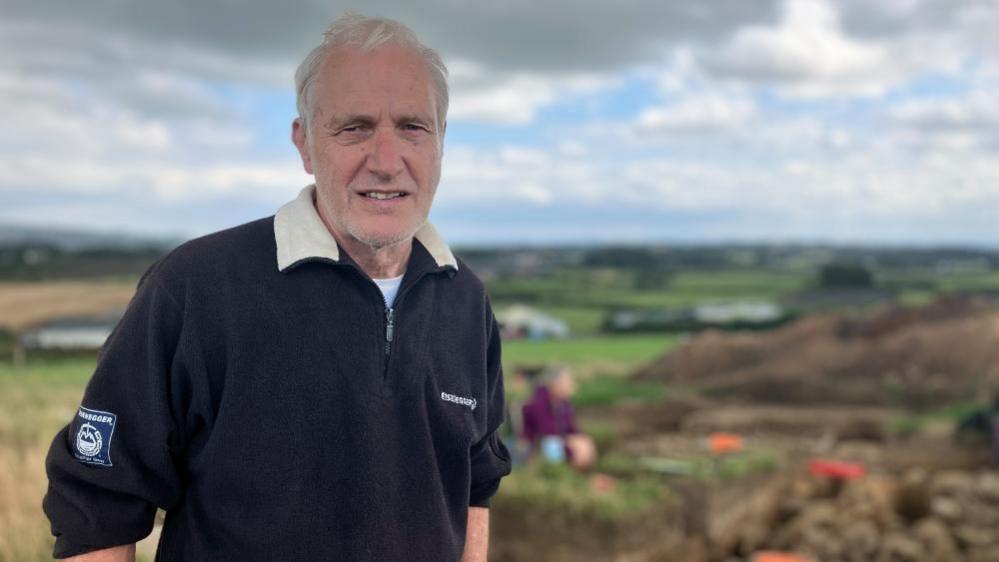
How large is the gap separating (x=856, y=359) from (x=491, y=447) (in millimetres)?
19580

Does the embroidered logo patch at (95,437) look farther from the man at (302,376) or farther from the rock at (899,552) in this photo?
the rock at (899,552)

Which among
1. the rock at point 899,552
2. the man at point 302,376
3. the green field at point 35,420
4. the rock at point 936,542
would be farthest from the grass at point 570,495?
the man at point 302,376

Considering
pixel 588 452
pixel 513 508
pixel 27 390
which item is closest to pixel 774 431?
pixel 588 452

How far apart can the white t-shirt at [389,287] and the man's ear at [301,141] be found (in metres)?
0.26

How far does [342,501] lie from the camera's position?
5.30 ft

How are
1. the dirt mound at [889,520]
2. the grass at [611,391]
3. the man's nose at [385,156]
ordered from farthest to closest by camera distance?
the grass at [611,391] < the dirt mound at [889,520] < the man's nose at [385,156]

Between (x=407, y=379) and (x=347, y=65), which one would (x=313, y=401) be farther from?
(x=347, y=65)

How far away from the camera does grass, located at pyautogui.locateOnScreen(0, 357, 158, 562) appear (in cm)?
368

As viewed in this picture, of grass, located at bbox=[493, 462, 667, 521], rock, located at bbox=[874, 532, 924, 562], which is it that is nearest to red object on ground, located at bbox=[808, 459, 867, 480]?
rock, located at bbox=[874, 532, 924, 562]

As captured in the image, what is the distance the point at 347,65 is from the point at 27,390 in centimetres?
873

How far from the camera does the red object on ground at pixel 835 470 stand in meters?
9.75

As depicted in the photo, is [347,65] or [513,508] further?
[513,508]

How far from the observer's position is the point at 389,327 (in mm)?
1712

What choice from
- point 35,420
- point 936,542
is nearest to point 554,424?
point 936,542
